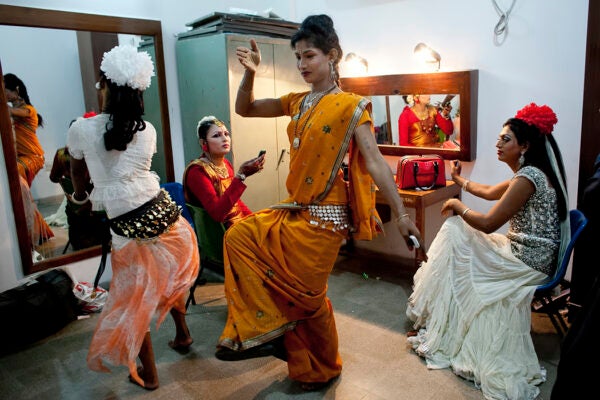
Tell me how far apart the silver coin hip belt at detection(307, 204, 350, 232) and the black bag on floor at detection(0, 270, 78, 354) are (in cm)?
193

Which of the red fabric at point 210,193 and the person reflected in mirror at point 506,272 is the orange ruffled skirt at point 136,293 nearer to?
the red fabric at point 210,193

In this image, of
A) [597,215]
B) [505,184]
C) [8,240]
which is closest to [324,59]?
[505,184]

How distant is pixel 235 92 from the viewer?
3.93 m

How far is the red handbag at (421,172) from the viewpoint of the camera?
146 inches

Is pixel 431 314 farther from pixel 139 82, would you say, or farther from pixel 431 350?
pixel 139 82

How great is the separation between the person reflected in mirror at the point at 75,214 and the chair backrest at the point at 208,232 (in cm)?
60

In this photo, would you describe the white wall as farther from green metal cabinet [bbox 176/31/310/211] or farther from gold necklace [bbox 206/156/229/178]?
gold necklace [bbox 206/156/229/178]

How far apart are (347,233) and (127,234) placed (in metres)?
1.06

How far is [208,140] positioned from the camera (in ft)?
10.9

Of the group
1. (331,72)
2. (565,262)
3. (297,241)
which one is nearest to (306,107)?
(331,72)

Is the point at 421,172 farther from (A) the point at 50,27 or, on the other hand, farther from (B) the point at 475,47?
(A) the point at 50,27

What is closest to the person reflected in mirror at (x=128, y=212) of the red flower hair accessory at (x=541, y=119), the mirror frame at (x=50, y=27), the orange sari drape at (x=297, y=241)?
the orange sari drape at (x=297, y=241)

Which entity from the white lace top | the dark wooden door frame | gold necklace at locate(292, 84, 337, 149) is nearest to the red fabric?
the white lace top

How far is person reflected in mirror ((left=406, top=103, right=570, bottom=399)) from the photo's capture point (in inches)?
102
